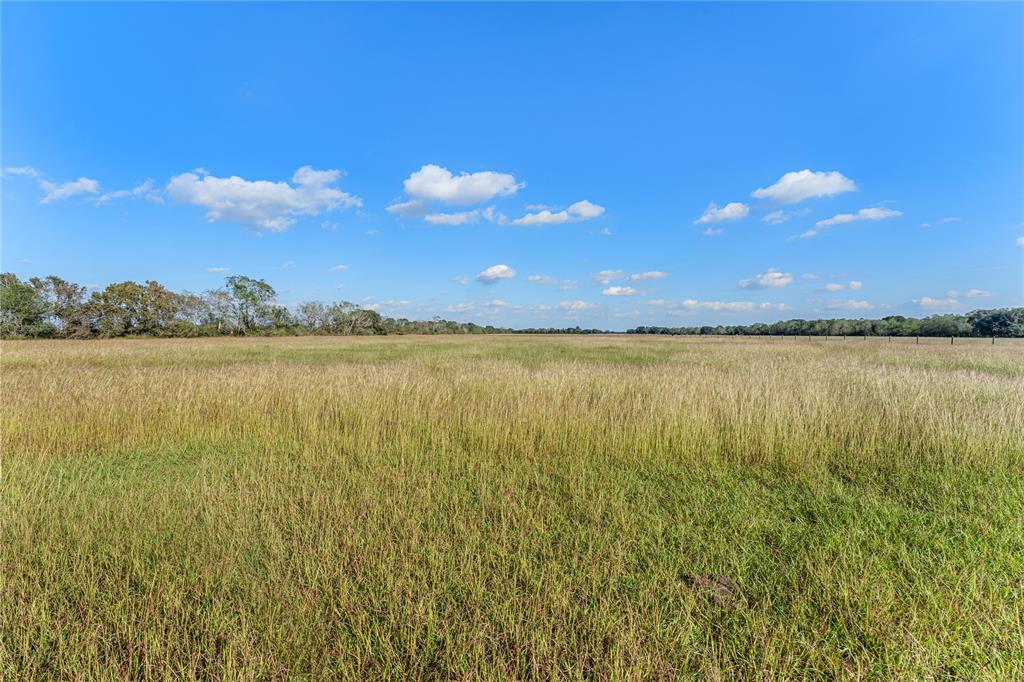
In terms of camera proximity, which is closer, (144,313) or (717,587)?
(717,587)

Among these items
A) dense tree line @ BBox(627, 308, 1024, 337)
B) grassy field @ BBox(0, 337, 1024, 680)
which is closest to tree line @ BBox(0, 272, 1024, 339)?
dense tree line @ BBox(627, 308, 1024, 337)

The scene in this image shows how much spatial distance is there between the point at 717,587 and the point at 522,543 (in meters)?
1.48

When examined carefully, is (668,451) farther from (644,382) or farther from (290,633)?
(290,633)

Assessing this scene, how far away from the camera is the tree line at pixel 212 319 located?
47562mm

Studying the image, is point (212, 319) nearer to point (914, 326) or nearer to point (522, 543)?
point (522, 543)

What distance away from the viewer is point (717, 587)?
2.55 metres

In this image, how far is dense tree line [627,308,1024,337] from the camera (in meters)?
67.2

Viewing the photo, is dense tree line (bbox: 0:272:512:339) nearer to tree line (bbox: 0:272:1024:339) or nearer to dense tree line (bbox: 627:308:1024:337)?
tree line (bbox: 0:272:1024:339)

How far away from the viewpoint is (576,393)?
7625 millimetres

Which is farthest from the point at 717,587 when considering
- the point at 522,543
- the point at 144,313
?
the point at 144,313

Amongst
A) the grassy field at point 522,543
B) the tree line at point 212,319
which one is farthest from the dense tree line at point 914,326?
the grassy field at point 522,543

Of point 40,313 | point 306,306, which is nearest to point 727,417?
point 40,313

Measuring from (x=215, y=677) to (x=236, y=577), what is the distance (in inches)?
33.9

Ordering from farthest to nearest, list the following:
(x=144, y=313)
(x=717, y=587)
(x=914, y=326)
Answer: (x=914, y=326) < (x=144, y=313) < (x=717, y=587)
